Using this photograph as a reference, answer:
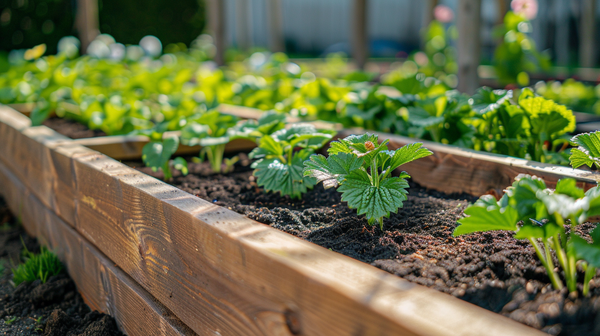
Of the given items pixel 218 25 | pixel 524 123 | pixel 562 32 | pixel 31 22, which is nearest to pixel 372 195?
pixel 524 123

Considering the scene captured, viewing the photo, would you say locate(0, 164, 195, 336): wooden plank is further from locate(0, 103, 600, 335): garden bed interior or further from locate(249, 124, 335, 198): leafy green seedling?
locate(249, 124, 335, 198): leafy green seedling

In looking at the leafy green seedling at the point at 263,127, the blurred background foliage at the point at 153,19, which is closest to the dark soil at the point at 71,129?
the leafy green seedling at the point at 263,127

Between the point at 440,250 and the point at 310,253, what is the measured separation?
37 cm

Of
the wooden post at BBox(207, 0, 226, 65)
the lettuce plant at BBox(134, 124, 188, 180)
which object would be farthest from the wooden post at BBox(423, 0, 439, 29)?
the lettuce plant at BBox(134, 124, 188, 180)

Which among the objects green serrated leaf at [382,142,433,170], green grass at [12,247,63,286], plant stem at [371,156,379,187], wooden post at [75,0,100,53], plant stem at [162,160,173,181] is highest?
wooden post at [75,0,100,53]

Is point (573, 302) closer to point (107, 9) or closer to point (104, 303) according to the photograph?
point (104, 303)

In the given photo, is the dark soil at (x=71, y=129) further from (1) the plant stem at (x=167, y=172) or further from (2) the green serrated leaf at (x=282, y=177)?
(2) the green serrated leaf at (x=282, y=177)

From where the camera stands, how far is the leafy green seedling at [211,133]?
1737 millimetres

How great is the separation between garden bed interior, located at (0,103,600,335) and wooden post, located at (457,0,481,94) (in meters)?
0.96

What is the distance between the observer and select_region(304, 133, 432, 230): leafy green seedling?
41.6 inches

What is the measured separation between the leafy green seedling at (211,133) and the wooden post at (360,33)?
2429 millimetres

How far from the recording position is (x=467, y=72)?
7.90ft

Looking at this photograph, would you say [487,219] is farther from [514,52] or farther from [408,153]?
[514,52]

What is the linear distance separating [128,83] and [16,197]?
109cm
